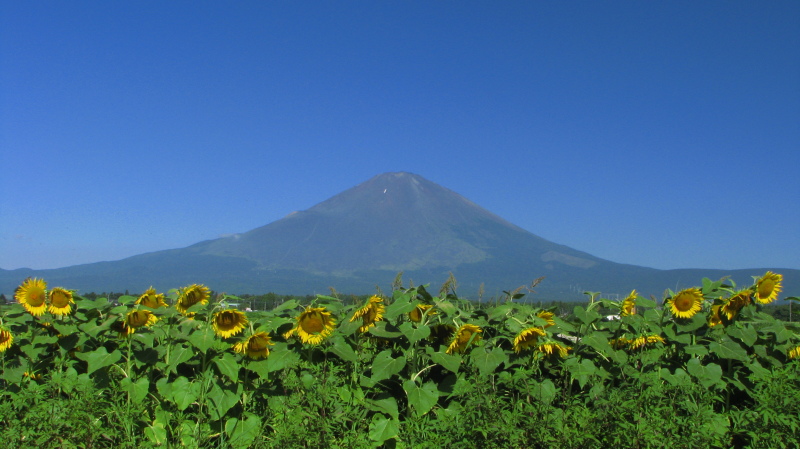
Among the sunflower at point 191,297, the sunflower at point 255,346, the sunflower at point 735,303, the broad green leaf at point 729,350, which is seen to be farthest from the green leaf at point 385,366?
the sunflower at point 735,303

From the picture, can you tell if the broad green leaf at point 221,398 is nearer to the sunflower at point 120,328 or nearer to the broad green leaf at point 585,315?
the sunflower at point 120,328

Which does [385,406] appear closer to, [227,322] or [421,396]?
[421,396]

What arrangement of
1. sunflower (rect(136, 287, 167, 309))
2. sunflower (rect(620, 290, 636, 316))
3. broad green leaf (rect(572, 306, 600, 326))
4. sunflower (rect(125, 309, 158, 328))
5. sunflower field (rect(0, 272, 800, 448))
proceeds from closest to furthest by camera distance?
sunflower field (rect(0, 272, 800, 448)) < sunflower (rect(125, 309, 158, 328)) < broad green leaf (rect(572, 306, 600, 326)) < sunflower (rect(136, 287, 167, 309)) < sunflower (rect(620, 290, 636, 316))

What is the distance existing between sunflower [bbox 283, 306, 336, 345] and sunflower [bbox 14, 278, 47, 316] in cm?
164

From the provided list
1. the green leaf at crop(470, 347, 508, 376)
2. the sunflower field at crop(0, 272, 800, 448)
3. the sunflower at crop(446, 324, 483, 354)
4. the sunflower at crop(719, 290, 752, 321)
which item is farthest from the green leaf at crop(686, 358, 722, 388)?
the sunflower at crop(446, 324, 483, 354)

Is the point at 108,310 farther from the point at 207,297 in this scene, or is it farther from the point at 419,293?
the point at 419,293

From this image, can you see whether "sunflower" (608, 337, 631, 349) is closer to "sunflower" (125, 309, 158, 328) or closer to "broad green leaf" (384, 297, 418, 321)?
"broad green leaf" (384, 297, 418, 321)

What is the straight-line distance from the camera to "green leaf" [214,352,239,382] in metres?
3.84

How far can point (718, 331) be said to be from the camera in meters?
4.22

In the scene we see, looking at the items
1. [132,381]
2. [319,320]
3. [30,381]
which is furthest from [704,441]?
[30,381]

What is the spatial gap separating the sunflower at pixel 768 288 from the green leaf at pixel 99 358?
156 inches

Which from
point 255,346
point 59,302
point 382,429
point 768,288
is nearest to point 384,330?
Result: point 382,429

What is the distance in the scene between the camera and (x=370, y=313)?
408cm

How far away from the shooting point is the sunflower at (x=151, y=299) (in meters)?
4.38
